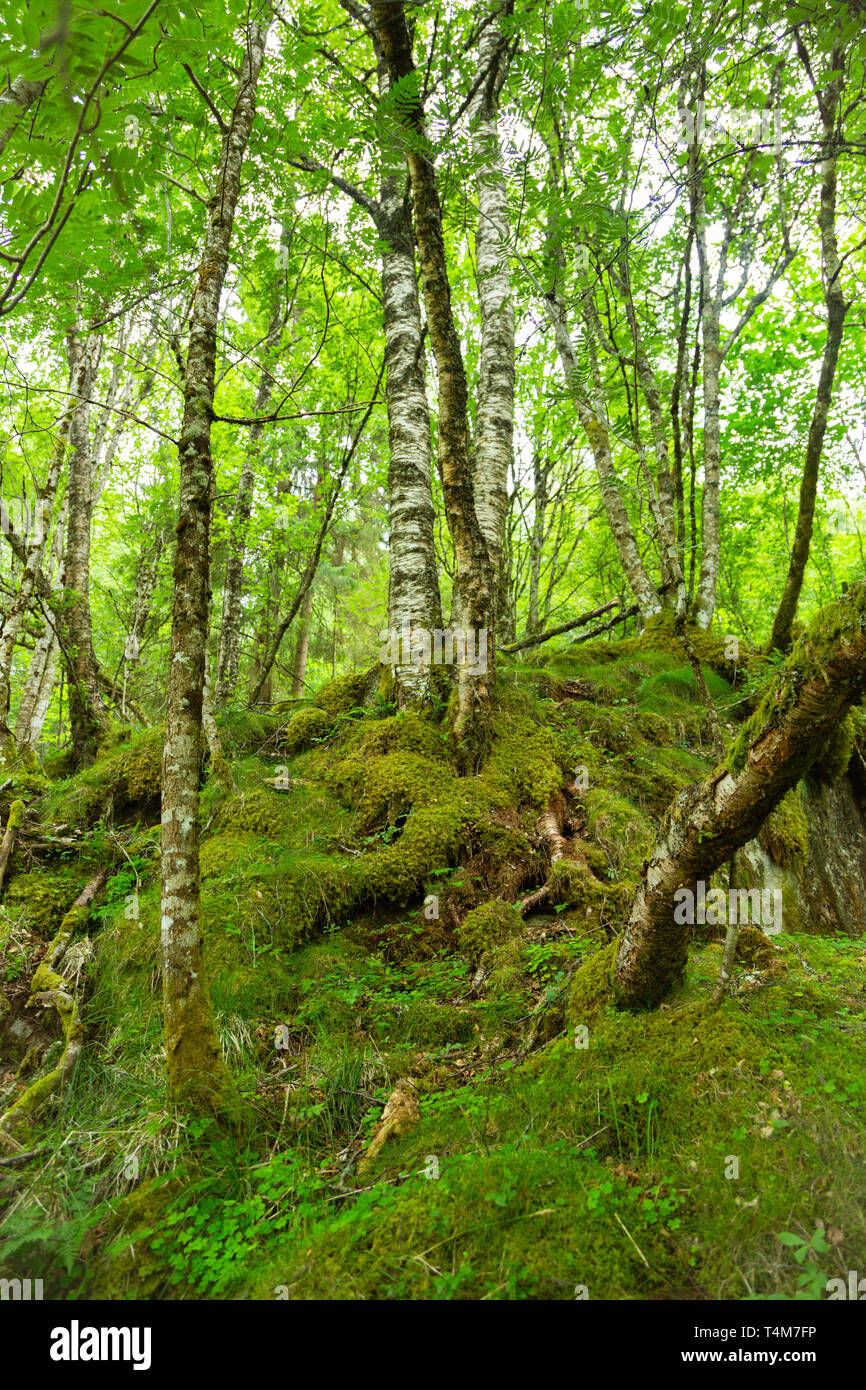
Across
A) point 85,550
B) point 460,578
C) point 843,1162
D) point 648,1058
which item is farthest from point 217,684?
point 843,1162

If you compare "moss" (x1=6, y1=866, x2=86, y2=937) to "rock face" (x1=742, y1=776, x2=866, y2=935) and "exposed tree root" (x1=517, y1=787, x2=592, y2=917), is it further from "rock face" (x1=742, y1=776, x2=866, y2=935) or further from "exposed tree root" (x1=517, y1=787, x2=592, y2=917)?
"rock face" (x1=742, y1=776, x2=866, y2=935)

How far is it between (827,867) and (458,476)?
480cm

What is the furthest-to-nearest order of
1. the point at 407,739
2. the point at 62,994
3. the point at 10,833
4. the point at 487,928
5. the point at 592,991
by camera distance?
the point at 407,739, the point at 10,833, the point at 487,928, the point at 62,994, the point at 592,991

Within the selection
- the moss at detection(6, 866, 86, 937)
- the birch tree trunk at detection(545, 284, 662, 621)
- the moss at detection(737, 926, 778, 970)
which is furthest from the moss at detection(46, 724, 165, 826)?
the birch tree trunk at detection(545, 284, 662, 621)

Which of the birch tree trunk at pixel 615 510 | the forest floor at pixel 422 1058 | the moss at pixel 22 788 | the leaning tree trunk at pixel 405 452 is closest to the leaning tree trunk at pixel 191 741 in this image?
the forest floor at pixel 422 1058

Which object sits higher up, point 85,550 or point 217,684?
point 85,550

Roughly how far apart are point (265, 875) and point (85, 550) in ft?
18.1

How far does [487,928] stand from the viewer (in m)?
3.73

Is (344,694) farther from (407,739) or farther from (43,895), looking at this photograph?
(43,895)

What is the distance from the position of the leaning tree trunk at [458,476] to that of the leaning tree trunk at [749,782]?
2509mm

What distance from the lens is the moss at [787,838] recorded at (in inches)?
196

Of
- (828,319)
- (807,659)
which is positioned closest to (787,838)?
(807,659)
